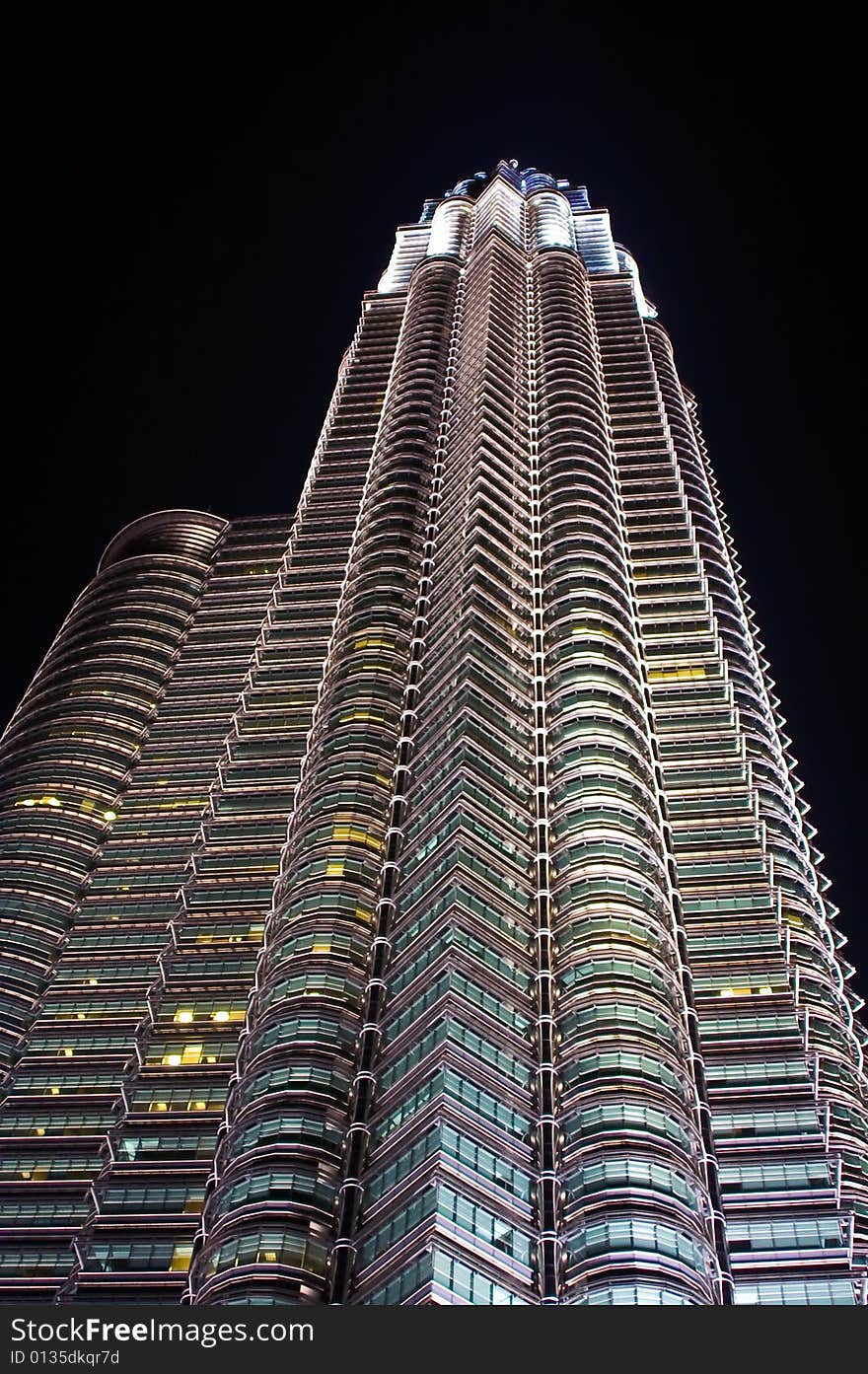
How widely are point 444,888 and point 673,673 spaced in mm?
35676

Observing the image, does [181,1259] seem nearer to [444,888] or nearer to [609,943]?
[444,888]

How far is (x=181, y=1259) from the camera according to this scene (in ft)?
299

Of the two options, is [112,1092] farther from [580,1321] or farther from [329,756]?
[580,1321]

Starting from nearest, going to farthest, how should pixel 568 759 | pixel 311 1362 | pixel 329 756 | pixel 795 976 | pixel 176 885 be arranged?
pixel 311 1362
pixel 795 976
pixel 568 759
pixel 329 756
pixel 176 885

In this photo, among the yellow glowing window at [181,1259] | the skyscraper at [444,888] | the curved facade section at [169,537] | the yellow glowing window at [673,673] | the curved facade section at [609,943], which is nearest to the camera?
the curved facade section at [609,943]

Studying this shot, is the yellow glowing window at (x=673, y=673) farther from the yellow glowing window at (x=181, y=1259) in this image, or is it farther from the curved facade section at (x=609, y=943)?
the yellow glowing window at (x=181, y=1259)

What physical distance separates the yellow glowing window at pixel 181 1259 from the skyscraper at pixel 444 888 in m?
0.17

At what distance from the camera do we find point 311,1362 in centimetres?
4403

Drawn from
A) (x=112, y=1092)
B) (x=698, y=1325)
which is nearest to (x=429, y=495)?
(x=112, y=1092)

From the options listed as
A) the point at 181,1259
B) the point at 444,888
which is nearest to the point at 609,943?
the point at 444,888

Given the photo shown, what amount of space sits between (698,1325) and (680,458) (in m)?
101

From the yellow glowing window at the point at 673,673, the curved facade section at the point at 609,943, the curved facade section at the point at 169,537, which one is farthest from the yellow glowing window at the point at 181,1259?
the curved facade section at the point at 169,537

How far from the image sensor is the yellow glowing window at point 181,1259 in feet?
298

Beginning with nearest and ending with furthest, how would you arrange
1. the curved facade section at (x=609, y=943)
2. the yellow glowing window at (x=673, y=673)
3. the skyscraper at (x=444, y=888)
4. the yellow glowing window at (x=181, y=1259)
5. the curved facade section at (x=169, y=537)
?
1. the curved facade section at (x=609, y=943)
2. the skyscraper at (x=444, y=888)
3. the yellow glowing window at (x=181, y=1259)
4. the yellow glowing window at (x=673, y=673)
5. the curved facade section at (x=169, y=537)
